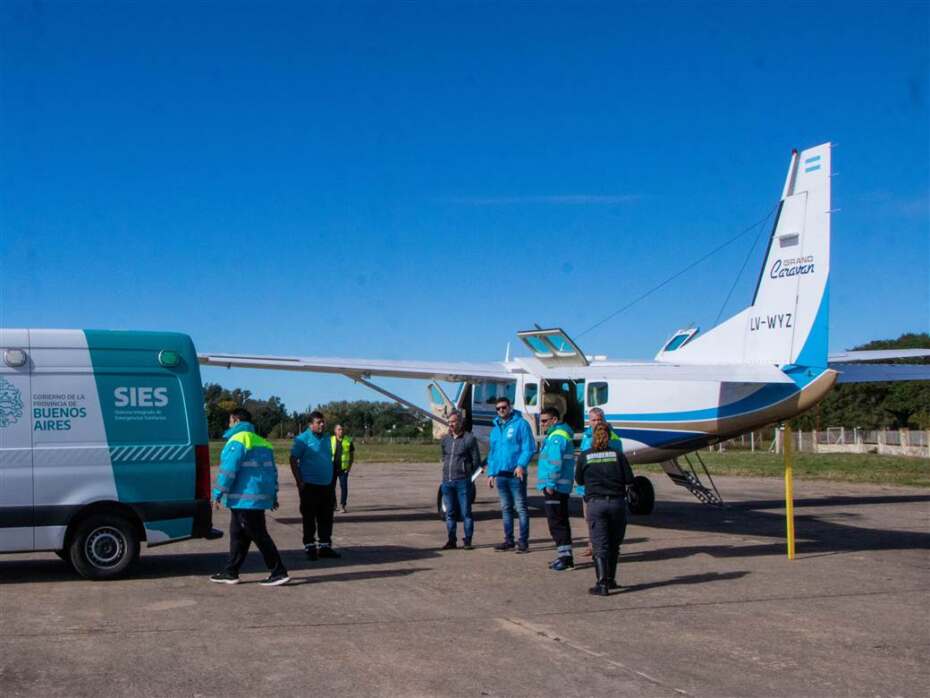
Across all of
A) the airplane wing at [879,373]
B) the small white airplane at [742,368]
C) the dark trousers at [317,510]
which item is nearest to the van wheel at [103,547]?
the dark trousers at [317,510]

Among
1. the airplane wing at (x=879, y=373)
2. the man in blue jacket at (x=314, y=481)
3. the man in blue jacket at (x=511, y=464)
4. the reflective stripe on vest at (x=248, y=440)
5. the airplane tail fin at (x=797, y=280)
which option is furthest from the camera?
the airplane wing at (x=879, y=373)

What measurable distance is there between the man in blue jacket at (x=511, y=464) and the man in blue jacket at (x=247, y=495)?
3.52m

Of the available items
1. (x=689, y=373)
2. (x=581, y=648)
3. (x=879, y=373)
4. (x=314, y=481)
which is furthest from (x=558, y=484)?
(x=879, y=373)

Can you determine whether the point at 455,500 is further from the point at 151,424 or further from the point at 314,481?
the point at 151,424

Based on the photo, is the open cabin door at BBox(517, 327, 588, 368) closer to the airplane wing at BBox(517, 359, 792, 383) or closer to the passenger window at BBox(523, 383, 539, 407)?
the airplane wing at BBox(517, 359, 792, 383)

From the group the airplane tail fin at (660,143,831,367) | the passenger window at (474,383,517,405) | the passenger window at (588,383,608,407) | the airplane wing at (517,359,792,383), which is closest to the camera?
the airplane wing at (517,359,792,383)

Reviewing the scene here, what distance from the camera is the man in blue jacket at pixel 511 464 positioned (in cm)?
1233

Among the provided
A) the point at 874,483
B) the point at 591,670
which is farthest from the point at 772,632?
the point at 874,483

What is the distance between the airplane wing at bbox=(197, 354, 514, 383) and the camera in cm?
1820

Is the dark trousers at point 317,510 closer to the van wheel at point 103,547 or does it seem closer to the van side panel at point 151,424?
the van side panel at point 151,424

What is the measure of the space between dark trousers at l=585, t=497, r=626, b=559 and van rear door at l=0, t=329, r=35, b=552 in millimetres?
5621

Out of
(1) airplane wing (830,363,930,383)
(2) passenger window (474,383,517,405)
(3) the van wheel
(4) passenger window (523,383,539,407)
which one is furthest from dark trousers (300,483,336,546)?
(1) airplane wing (830,363,930,383)

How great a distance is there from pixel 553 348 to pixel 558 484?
3.31 m

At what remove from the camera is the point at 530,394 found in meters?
17.9
